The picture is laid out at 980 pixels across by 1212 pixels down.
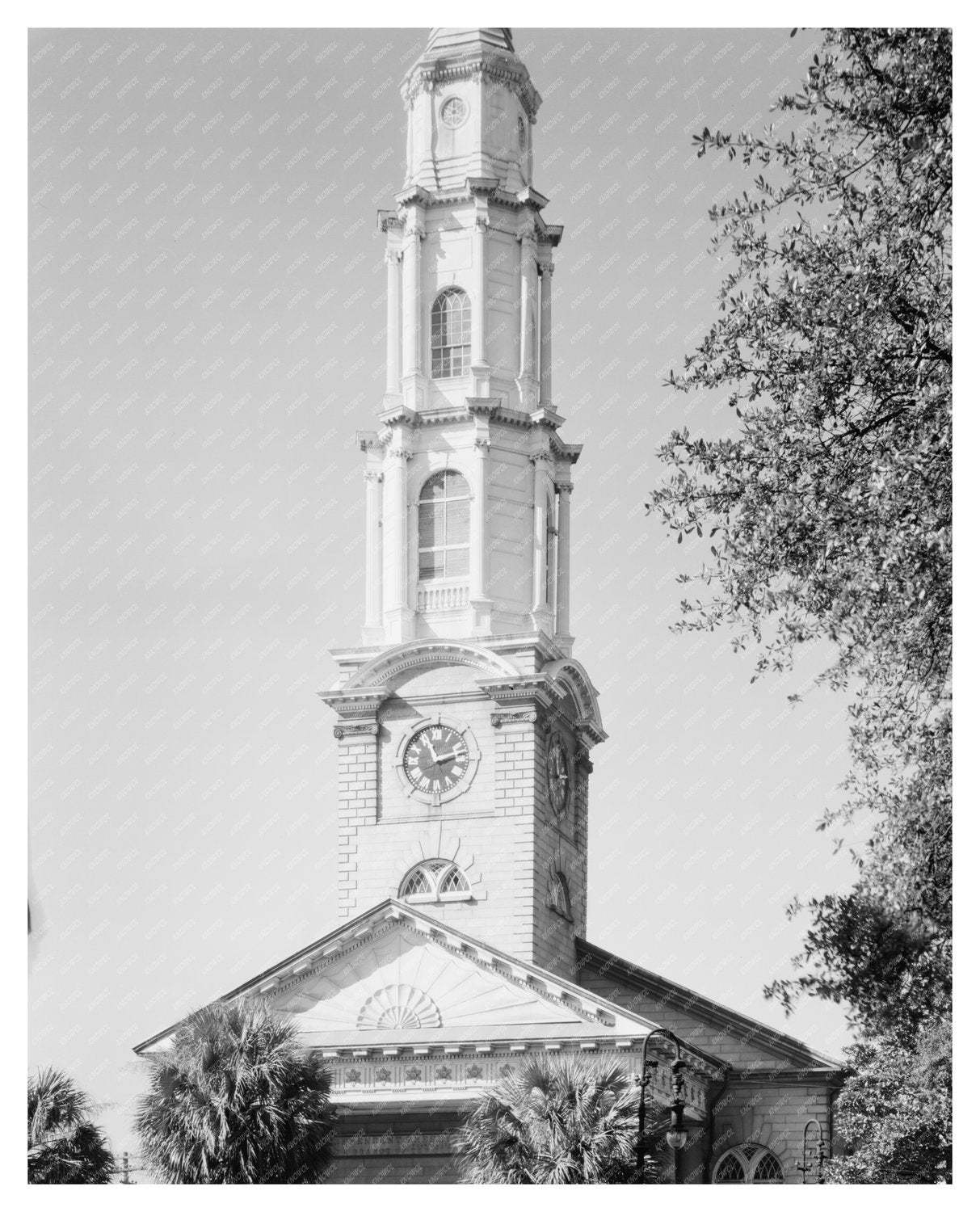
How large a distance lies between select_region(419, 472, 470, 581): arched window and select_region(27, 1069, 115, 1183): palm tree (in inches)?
759

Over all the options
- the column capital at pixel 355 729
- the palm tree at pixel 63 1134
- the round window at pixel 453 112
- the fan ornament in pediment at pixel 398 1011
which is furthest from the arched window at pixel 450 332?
the palm tree at pixel 63 1134

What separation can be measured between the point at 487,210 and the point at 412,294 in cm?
272

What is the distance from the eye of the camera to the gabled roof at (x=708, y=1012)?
47969 mm

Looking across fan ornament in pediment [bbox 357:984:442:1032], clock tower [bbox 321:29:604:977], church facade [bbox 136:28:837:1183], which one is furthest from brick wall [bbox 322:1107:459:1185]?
clock tower [bbox 321:29:604:977]

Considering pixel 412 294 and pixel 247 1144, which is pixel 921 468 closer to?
pixel 247 1144

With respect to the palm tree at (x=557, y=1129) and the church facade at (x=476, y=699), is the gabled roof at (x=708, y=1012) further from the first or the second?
the palm tree at (x=557, y=1129)

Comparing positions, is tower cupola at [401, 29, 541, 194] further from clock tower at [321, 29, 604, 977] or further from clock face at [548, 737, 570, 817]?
clock face at [548, 737, 570, 817]

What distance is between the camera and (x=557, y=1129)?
1379 inches

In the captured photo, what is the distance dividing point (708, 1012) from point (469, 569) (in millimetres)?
11470

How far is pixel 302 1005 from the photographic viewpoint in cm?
4384

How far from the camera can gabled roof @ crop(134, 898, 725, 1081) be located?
42156 millimetres

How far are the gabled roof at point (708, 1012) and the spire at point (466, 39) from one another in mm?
20975
